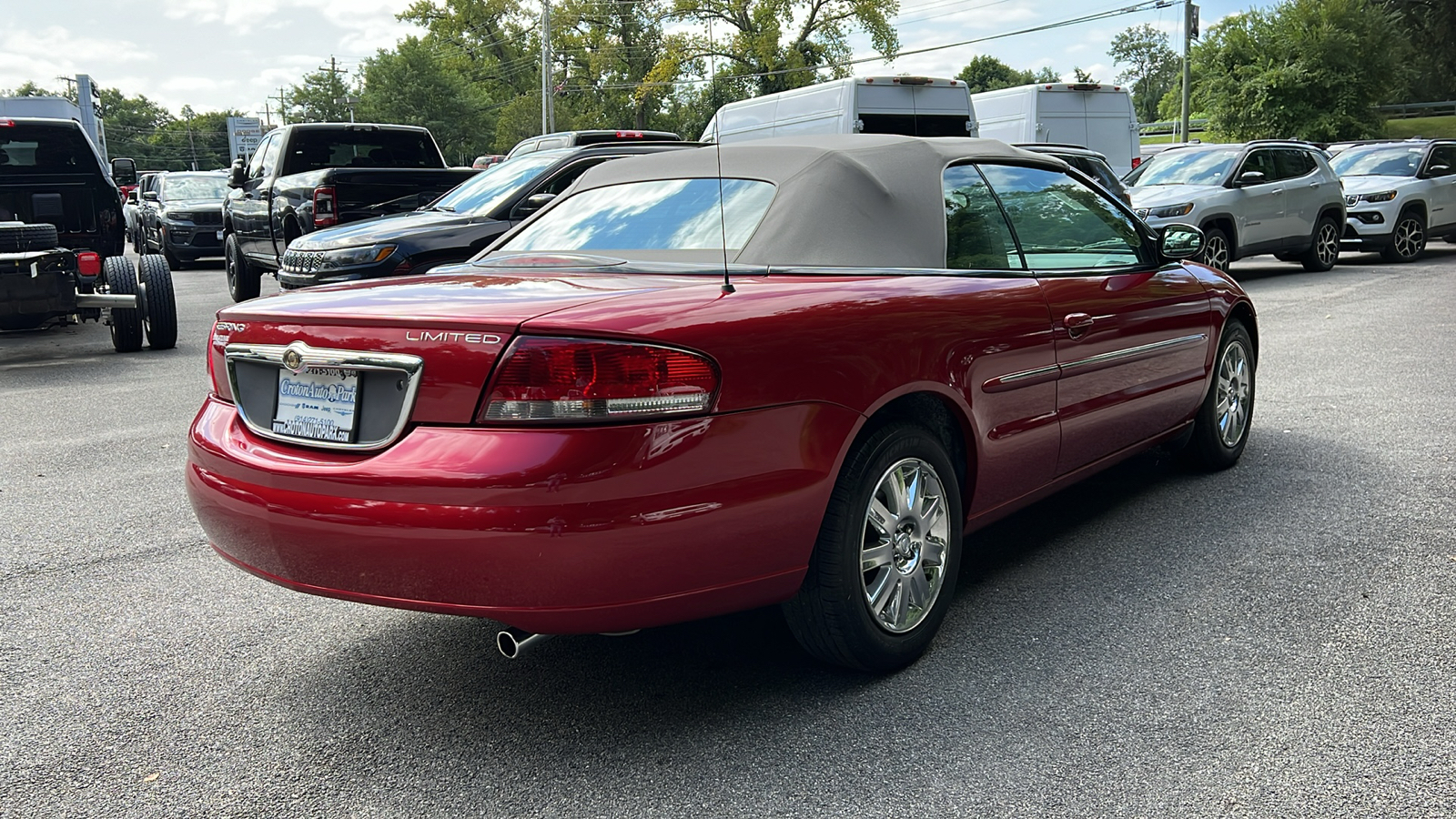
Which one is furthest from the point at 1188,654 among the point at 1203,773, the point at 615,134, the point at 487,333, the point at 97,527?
the point at 615,134

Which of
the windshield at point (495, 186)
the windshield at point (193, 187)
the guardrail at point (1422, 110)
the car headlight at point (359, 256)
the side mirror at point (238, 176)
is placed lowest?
the car headlight at point (359, 256)

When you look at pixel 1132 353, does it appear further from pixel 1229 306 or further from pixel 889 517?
pixel 889 517

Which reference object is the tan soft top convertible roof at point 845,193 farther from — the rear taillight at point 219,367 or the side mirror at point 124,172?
the side mirror at point 124,172

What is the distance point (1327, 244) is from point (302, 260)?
13296 millimetres

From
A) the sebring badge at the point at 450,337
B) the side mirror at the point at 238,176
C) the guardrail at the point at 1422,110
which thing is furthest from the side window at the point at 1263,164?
the guardrail at the point at 1422,110

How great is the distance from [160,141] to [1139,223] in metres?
156

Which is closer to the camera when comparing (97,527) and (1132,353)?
(1132,353)

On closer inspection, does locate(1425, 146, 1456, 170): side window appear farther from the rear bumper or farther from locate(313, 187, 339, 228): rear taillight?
the rear bumper

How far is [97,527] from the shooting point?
479cm

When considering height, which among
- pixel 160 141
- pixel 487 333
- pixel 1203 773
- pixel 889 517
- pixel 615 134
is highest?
pixel 160 141

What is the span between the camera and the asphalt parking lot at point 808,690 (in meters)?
2.66

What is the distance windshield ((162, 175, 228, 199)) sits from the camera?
70.6 ft

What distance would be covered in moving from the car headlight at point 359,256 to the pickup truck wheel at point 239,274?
536cm

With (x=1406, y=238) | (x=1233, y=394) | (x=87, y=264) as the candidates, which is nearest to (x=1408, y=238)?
(x=1406, y=238)
